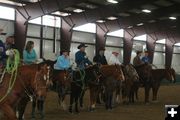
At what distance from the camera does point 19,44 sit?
25.0 meters

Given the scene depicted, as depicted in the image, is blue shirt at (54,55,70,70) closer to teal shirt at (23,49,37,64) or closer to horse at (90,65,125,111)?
horse at (90,65,125,111)

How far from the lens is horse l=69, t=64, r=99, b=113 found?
12.9 m

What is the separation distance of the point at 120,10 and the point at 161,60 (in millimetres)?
17211

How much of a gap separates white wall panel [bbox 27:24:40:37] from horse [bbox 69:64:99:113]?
48.2ft

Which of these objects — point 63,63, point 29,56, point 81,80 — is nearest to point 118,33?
point 81,80

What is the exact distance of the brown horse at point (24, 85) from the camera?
723 cm

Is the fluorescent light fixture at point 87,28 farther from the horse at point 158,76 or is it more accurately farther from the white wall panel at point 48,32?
the horse at point 158,76

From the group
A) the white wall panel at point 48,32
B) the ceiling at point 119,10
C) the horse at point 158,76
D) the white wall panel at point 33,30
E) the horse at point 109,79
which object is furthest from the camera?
the ceiling at point 119,10

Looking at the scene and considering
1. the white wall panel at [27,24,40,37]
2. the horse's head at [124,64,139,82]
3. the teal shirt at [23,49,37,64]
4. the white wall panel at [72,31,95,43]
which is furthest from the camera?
the white wall panel at [72,31,95,43]

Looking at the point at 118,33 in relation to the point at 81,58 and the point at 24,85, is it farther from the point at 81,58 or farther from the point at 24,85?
the point at 24,85

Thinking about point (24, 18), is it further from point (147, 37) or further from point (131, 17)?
point (147, 37)

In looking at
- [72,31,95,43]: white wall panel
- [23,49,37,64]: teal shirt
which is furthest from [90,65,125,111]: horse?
[72,31,95,43]: white wall panel

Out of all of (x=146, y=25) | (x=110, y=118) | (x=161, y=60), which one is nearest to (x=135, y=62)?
(x=110, y=118)

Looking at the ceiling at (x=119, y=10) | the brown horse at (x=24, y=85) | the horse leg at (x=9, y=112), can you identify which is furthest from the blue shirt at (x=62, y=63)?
the ceiling at (x=119, y=10)
